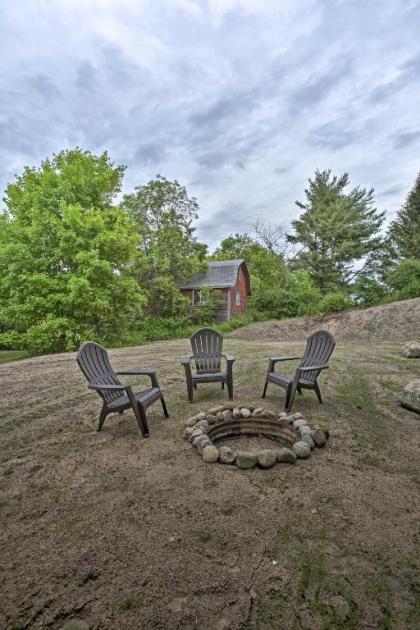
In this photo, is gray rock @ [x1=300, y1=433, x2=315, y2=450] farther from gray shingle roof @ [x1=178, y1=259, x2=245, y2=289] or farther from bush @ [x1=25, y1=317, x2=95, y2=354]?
gray shingle roof @ [x1=178, y1=259, x2=245, y2=289]

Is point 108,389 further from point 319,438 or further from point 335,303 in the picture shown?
point 335,303

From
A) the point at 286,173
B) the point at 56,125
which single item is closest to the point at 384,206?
the point at 286,173

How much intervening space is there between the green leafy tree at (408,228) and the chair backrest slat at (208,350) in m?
23.4

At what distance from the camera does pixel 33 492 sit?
224 cm

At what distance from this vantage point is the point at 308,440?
2713 mm

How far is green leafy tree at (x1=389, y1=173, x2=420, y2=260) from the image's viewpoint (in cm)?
2272

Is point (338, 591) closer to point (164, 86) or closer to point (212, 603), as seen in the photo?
point (212, 603)

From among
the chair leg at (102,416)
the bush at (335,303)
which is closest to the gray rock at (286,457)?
the chair leg at (102,416)

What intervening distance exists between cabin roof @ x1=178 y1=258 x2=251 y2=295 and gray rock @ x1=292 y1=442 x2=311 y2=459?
52.3ft

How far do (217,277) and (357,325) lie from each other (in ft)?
30.4

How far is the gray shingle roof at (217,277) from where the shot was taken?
18.9 m

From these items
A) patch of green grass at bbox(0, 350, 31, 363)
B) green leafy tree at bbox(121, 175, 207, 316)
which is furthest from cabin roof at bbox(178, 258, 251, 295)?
patch of green grass at bbox(0, 350, 31, 363)

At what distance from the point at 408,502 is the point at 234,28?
Result: 1053cm

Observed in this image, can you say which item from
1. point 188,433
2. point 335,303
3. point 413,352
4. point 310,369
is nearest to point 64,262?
point 188,433
